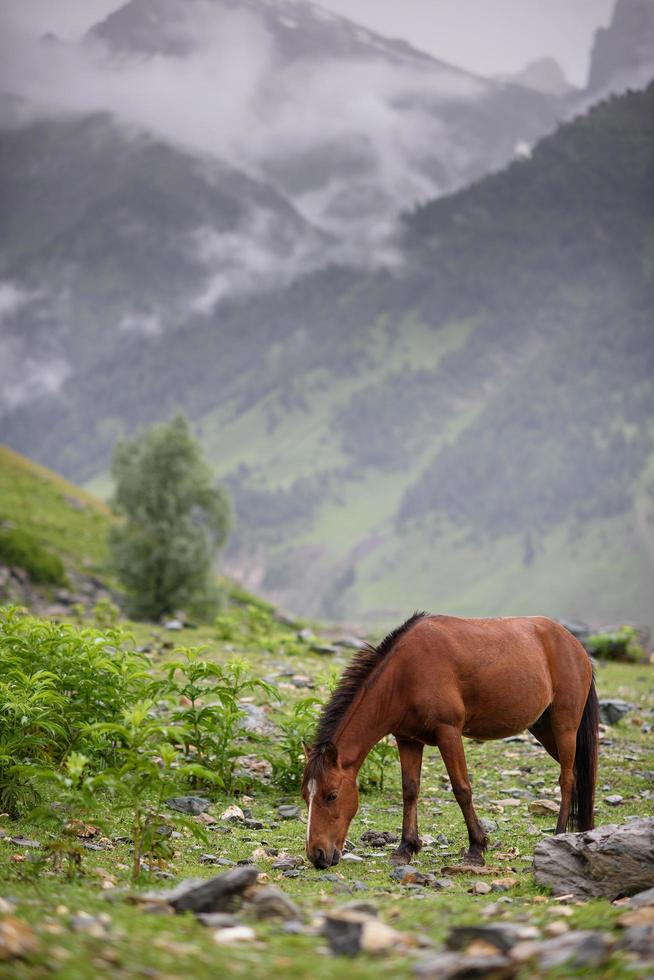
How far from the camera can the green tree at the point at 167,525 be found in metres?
54.5

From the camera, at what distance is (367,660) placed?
12.0m

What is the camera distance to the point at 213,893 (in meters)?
7.85

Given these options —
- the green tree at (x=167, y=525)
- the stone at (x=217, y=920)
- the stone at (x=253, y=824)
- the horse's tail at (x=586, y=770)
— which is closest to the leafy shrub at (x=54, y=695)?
the stone at (x=253, y=824)

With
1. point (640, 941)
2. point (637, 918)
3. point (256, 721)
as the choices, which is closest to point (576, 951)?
point (640, 941)

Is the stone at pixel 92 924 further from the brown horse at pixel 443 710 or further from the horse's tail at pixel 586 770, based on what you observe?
the horse's tail at pixel 586 770

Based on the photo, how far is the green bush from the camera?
168 feet

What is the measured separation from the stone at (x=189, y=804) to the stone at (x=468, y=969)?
760cm

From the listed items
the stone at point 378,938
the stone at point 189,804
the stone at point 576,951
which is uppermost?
the stone at point 576,951

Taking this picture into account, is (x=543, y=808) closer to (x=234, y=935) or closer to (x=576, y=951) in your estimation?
(x=576, y=951)

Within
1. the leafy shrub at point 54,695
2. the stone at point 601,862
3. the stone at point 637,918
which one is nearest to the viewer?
the stone at point 637,918

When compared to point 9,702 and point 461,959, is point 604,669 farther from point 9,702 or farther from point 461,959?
point 461,959

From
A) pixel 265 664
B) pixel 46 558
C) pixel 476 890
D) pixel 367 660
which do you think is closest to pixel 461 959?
pixel 476 890

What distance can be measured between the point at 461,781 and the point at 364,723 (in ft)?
4.72

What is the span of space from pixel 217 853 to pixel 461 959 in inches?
230
